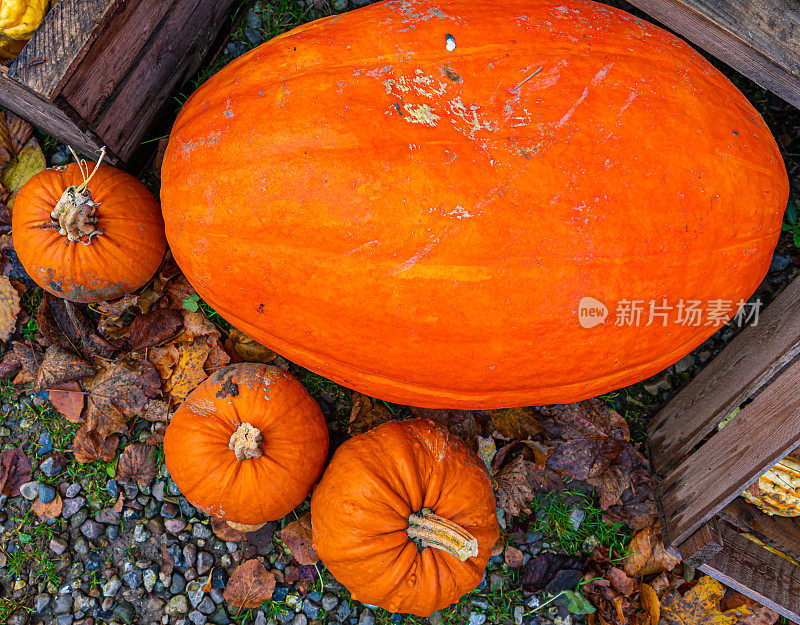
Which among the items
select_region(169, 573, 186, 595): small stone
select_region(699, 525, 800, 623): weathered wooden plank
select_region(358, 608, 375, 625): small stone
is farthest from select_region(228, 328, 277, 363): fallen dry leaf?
select_region(699, 525, 800, 623): weathered wooden plank

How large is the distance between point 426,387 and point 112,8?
1.82 m

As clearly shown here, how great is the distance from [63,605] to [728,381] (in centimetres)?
332

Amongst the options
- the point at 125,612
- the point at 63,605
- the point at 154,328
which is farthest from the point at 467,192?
the point at 63,605

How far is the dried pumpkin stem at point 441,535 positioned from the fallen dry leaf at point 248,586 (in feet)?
3.18

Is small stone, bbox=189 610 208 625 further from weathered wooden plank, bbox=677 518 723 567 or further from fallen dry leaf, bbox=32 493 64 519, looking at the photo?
weathered wooden plank, bbox=677 518 723 567

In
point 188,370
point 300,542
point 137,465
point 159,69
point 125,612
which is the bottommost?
point 125,612

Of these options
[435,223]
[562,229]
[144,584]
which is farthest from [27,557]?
[562,229]

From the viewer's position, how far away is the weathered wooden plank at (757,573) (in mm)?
2385

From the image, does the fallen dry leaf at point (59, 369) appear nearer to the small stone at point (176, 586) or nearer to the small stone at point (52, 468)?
the small stone at point (52, 468)

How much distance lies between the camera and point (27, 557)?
269 centimetres

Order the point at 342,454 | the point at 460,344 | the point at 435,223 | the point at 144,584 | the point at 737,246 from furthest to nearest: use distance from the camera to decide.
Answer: the point at 144,584 → the point at 342,454 → the point at 737,246 → the point at 460,344 → the point at 435,223

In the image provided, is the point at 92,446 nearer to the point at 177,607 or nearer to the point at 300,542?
the point at 177,607

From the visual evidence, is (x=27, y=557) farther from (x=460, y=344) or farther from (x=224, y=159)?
(x=460, y=344)

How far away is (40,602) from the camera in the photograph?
2.65 meters
